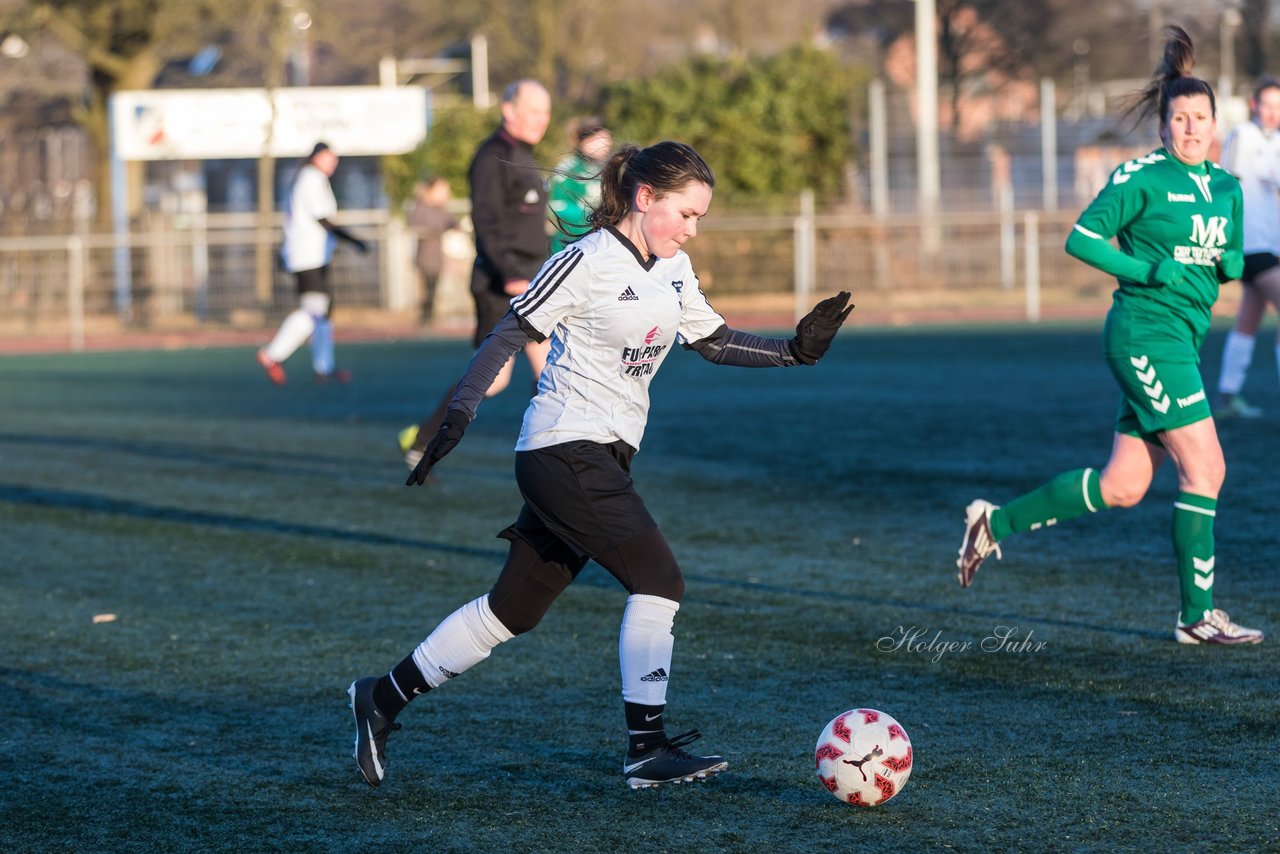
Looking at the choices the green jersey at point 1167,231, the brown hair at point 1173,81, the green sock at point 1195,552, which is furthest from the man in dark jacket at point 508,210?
the green sock at point 1195,552

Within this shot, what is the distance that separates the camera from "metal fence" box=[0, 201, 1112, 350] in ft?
86.9

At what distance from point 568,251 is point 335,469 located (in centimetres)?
712

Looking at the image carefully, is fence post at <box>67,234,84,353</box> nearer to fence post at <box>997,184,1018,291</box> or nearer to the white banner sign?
the white banner sign

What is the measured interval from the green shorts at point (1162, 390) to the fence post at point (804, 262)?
68.0 ft

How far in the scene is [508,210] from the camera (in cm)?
941

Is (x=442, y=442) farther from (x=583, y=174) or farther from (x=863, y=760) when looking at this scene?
(x=863, y=760)

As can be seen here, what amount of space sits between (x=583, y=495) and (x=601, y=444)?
144mm

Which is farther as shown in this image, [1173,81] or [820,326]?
[1173,81]

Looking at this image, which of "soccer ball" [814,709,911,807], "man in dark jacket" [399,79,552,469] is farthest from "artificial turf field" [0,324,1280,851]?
"man in dark jacket" [399,79,552,469]

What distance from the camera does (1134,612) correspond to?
661cm

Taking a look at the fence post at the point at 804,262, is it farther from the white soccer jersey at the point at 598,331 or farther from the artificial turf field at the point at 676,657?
the white soccer jersey at the point at 598,331

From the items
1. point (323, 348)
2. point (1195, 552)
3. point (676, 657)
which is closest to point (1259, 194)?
point (1195, 552)

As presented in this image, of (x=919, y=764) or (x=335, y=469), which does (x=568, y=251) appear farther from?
(x=335, y=469)

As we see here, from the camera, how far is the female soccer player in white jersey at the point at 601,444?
177 inches
